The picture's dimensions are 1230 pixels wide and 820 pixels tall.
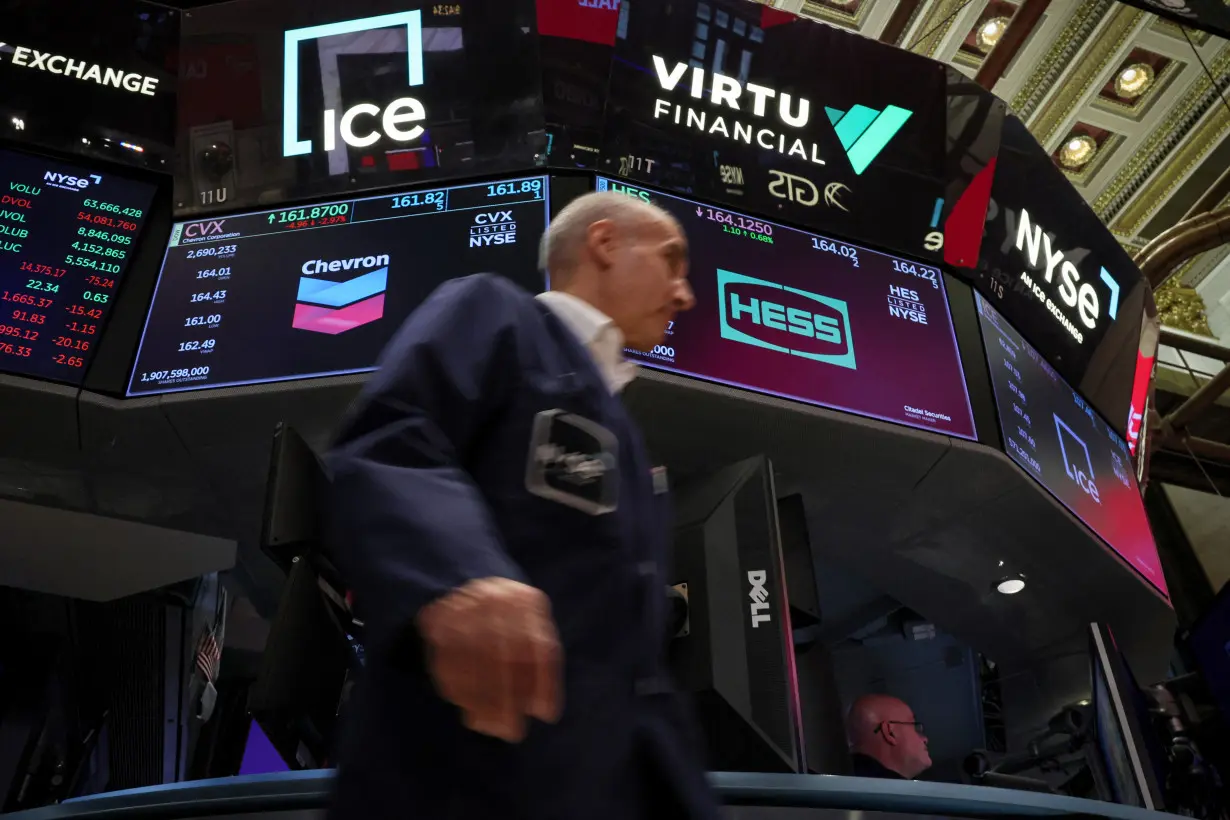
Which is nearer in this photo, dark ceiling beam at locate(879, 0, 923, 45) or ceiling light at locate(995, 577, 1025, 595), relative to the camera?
ceiling light at locate(995, 577, 1025, 595)

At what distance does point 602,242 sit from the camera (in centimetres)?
149

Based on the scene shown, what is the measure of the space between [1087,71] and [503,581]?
8726 millimetres

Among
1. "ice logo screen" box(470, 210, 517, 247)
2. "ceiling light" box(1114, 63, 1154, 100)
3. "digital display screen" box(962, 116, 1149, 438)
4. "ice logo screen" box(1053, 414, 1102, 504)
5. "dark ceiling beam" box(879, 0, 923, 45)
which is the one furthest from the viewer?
"ceiling light" box(1114, 63, 1154, 100)

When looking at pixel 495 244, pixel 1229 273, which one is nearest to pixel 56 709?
pixel 495 244

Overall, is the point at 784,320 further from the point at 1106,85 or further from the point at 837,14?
the point at 1106,85

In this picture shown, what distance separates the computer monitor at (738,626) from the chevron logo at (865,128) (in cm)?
162

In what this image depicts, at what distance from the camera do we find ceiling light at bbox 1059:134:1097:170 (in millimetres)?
8633

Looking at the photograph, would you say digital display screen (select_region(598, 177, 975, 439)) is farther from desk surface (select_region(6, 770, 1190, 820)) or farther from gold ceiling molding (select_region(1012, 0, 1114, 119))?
gold ceiling molding (select_region(1012, 0, 1114, 119))

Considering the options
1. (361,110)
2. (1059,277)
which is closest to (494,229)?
(361,110)

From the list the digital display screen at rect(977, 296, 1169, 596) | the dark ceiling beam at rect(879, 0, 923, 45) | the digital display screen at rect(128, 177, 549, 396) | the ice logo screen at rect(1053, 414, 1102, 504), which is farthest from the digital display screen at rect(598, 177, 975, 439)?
the dark ceiling beam at rect(879, 0, 923, 45)

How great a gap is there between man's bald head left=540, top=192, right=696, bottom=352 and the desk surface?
0.66m

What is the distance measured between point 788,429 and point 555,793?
7.67ft

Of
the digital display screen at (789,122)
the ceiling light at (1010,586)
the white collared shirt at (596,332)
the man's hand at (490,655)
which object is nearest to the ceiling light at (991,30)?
the digital display screen at (789,122)

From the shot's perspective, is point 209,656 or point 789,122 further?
point 209,656
